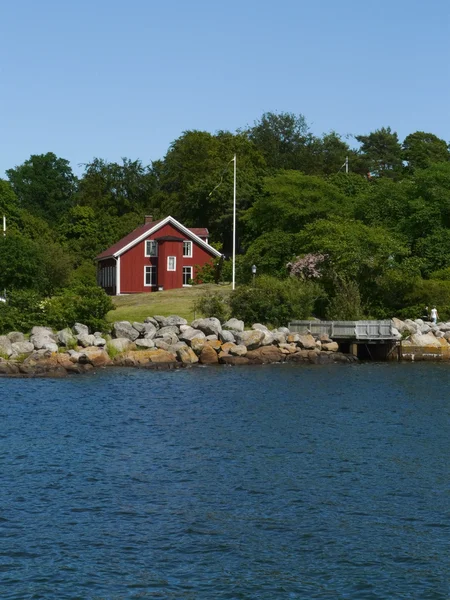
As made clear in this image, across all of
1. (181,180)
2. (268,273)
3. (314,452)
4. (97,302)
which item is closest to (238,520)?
(314,452)

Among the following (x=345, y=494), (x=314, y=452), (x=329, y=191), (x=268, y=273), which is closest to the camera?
(x=345, y=494)

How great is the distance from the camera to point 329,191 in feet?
232

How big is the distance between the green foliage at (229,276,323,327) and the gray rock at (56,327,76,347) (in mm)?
11388

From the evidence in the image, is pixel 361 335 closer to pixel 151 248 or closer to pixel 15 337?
pixel 15 337

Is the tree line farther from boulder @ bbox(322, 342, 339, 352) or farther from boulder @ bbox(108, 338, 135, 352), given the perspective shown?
boulder @ bbox(108, 338, 135, 352)

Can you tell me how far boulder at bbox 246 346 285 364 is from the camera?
1885 inches

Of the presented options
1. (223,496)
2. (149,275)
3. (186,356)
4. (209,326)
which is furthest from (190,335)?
(223,496)

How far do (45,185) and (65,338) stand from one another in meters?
75.8

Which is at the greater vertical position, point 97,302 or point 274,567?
point 97,302

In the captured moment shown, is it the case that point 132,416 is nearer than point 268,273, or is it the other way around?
point 132,416

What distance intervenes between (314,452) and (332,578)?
973 centimetres

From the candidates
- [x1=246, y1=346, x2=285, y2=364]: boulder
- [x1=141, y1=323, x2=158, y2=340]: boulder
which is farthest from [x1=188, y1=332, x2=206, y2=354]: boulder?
[x1=246, y1=346, x2=285, y2=364]: boulder

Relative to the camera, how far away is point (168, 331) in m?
49.0

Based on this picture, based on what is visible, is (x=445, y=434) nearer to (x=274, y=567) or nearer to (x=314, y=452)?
(x=314, y=452)
